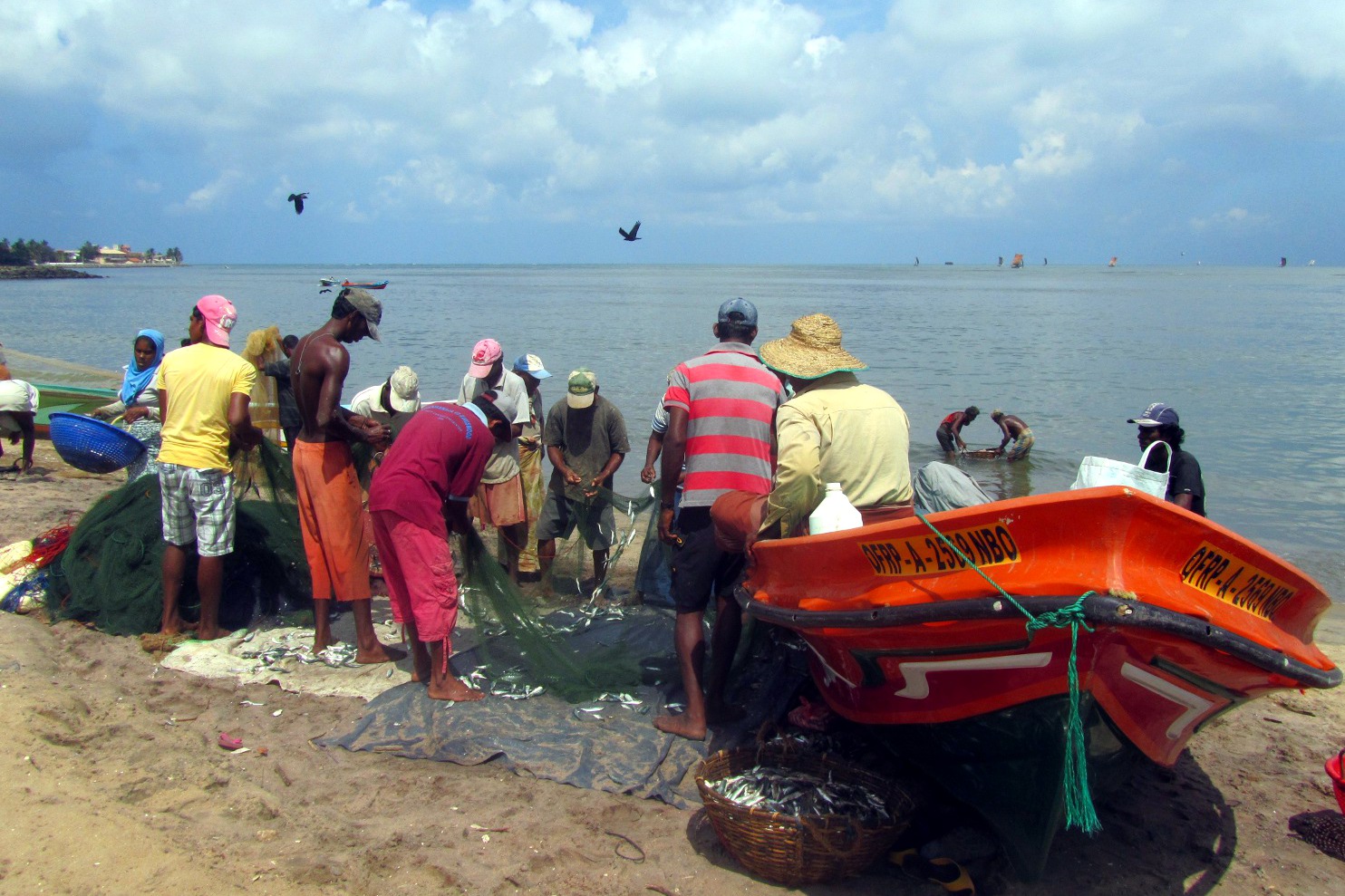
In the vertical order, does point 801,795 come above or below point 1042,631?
below

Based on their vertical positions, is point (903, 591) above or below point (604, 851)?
above

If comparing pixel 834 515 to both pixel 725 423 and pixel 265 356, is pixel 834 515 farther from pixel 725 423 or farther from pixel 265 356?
pixel 265 356

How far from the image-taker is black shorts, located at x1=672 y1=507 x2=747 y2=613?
179 inches

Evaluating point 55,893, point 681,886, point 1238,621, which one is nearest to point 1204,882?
point 1238,621

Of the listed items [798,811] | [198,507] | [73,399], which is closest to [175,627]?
[198,507]

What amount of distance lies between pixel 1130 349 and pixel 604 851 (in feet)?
99.8

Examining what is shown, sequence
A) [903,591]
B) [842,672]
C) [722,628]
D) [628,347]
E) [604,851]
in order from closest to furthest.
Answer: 1. [903,591]
2. [604,851]
3. [842,672]
4. [722,628]
5. [628,347]

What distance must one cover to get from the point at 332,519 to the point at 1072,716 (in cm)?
377

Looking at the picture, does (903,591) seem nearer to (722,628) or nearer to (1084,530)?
(1084,530)

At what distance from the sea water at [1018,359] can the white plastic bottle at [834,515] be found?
7.37 meters

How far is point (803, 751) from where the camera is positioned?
13.5 ft

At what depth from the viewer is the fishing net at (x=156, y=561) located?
550cm

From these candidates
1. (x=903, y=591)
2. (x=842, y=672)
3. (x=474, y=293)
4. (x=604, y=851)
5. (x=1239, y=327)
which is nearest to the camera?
(x=903, y=591)

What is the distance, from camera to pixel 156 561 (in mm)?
5535
